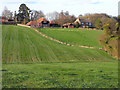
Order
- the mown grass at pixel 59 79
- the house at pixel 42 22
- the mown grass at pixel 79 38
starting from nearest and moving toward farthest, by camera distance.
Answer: the mown grass at pixel 59 79
the mown grass at pixel 79 38
the house at pixel 42 22

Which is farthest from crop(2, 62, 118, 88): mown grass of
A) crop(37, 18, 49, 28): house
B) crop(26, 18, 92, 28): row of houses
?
crop(37, 18, 49, 28): house

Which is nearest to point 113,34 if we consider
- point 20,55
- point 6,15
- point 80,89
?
point 20,55

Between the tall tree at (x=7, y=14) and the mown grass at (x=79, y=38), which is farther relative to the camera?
the tall tree at (x=7, y=14)

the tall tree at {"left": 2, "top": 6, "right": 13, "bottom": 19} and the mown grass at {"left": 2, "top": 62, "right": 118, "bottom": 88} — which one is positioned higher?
the tall tree at {"left": 2, "top": 6, "right": 13, "bottom": 19}

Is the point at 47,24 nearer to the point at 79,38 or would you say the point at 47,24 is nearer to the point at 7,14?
the point at 7,14

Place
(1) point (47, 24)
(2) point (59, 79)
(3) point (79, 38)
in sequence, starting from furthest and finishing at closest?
(1) point (47, 24) < (3) point (79, 38) < (2) point (59, 79)

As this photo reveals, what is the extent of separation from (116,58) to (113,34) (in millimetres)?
5290

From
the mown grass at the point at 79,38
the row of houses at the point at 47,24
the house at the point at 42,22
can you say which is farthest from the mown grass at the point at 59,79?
the house at the point at 42,22

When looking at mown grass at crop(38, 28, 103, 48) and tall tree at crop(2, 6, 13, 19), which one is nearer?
mown grass at crop(38, 28, 103, 48)

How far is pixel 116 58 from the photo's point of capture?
3694cm

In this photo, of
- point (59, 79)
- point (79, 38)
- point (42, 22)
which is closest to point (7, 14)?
point (42, 22)

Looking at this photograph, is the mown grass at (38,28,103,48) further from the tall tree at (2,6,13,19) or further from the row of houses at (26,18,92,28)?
the tall tree at (2,6,13,19)

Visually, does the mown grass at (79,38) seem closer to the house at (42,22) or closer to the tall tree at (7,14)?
the house at (42,22)

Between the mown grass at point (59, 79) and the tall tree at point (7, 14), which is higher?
the tall tree at point (7, 14)
